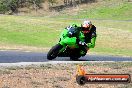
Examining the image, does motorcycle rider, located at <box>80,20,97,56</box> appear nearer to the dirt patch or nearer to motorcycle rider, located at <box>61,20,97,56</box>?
motorcycle rider, located at <box>61,20,97,56</box>

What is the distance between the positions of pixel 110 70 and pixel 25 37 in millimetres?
23111

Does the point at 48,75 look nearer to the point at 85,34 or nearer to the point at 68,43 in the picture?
the point at 68,43

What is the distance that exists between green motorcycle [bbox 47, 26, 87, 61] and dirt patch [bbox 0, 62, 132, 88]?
2144 mm

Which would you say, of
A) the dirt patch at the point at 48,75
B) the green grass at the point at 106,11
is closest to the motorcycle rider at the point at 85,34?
the dirt patch at the point at 48,75

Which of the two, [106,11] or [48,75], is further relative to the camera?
[106,11]

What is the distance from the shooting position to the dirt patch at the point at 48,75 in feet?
39.2

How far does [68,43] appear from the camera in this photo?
17.4 meters

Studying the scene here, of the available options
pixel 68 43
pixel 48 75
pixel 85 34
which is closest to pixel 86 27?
pixel 85 34

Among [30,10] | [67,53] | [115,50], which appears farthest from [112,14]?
[67,53]

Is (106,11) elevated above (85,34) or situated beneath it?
situated beneath

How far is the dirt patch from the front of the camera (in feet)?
39.2

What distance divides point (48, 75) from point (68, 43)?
4475 mm

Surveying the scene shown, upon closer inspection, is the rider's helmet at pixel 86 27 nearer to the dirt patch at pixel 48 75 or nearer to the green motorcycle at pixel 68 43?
the green motorcycle at pixel 68 43

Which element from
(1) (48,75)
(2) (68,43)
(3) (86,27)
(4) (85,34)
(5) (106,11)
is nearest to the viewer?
(1) (48,75)
